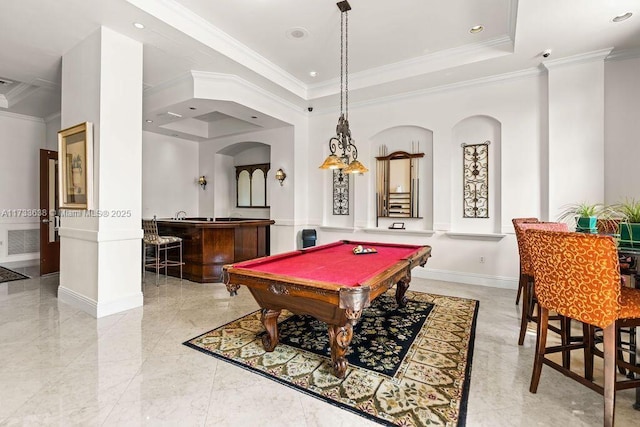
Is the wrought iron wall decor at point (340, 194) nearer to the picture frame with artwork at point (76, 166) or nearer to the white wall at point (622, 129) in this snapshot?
the white wall at point (622, 129)

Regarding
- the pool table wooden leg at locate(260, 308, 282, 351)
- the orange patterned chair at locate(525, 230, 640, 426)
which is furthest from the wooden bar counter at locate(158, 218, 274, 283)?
the orange patterned chair at locate(525, 230, 640, 426)

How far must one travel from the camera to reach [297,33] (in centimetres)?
400

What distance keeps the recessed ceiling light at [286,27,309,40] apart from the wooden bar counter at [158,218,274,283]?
303 centimetres

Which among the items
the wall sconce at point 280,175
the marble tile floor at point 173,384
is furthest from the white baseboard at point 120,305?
the wall sconce at point 280,175

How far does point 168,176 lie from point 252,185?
6.73ft

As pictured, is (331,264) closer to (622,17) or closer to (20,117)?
(622,17)

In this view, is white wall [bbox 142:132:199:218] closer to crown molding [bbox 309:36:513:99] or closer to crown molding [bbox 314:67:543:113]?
crown molding [bbox 309:36:513:99]

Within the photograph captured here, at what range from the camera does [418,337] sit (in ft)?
9.64

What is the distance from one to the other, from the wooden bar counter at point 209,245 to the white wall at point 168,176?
1.91m

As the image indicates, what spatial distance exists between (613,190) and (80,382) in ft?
20.2

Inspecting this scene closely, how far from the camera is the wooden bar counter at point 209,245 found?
16.9 feet

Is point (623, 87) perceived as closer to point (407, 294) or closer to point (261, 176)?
point (407, 294)

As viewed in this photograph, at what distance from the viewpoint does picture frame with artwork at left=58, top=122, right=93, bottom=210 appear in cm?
351

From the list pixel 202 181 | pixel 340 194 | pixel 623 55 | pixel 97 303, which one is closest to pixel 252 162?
pixel 202 181
